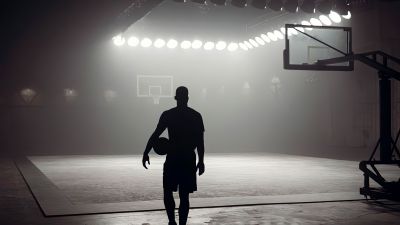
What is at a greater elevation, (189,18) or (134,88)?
(189,18)

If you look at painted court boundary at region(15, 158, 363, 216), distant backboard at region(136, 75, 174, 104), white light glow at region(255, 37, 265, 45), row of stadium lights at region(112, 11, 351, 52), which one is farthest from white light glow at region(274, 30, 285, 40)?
painted court boundary at region(15, 158, 363, 216)

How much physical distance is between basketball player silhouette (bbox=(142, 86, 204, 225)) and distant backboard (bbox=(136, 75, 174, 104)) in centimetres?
1690

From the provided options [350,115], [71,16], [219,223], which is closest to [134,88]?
[71,16]

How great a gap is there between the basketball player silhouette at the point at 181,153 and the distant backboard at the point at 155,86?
16.9 metres

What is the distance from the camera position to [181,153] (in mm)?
5227

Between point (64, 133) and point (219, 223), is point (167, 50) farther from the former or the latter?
point (219, 223)

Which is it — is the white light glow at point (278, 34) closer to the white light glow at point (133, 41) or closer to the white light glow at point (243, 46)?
the white light glow at point (243, 46)

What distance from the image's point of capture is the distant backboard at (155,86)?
22125 millimetres

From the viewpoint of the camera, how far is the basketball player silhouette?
521 centimetres

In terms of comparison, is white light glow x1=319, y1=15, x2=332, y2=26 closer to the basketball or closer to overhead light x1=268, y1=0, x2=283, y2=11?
overhead light x1=268, y1=0, x2=283, y2=11

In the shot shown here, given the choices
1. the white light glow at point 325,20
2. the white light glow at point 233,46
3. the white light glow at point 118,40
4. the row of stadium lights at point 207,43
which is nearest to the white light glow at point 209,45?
the row of stadium lights at point 207,43

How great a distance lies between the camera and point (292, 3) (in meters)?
13.7

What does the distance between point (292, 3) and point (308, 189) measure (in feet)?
20.2

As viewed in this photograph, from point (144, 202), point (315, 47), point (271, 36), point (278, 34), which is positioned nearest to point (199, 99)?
point (271, 36)
